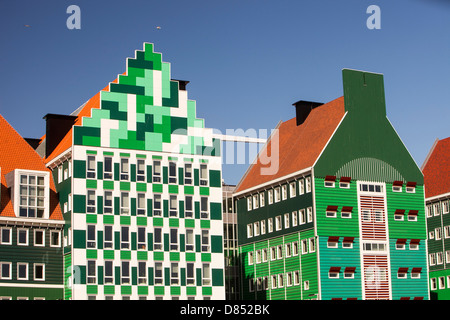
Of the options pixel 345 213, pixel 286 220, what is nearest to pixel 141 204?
pixel 286 220

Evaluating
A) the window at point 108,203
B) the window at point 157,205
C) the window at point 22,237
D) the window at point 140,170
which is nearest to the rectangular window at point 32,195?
the window at point 22,237

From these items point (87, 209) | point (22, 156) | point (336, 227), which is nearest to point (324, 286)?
point (336, 227)

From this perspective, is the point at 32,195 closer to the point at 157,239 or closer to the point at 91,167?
the point at 91,167

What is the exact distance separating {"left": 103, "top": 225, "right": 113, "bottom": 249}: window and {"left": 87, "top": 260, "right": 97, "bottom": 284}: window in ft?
6.14

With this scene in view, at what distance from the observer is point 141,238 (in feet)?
229

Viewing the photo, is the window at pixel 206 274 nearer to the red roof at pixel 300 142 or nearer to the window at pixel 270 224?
the window at pixel 270 224

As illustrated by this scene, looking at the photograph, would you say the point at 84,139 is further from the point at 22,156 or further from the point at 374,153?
the point at 374,153

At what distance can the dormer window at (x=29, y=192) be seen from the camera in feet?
224

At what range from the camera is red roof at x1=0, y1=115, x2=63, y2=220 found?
233 ft

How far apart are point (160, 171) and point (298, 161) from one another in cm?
1655

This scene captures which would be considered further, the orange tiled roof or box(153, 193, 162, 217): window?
the orange tiled roof

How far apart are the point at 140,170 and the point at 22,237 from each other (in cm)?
1183

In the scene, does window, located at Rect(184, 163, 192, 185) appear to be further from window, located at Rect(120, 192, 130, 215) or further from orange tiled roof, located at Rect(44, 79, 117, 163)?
orange tiled roof, located at Rect(44, 79, 117, 163)

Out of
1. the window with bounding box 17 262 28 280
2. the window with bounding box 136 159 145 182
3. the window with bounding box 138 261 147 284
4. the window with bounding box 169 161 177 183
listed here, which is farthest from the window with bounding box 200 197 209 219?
the window with bounding box 17 262 28 280
